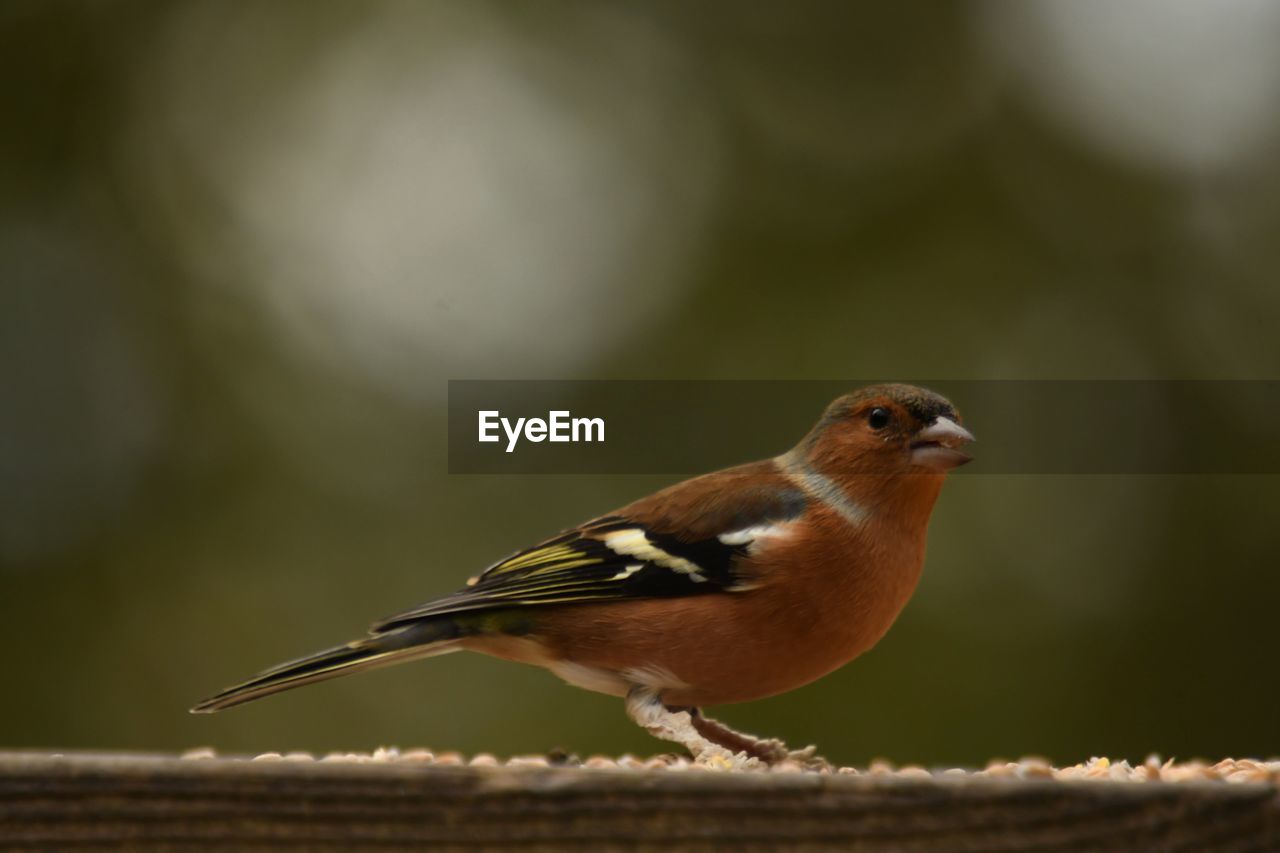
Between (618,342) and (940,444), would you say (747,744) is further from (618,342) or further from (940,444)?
(618,342)

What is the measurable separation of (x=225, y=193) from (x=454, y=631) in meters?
5.47

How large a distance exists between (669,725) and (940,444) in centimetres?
114

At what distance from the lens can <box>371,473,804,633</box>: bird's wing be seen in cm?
376

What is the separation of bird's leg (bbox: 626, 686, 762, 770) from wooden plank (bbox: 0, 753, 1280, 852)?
1691 mm

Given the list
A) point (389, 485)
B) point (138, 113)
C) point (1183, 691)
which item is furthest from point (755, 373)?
point (138, 113)

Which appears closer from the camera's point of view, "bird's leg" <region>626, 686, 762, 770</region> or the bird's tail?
the bird's tail

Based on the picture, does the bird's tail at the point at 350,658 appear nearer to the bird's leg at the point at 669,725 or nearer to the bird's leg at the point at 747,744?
the bird's leg at the point at 669,725

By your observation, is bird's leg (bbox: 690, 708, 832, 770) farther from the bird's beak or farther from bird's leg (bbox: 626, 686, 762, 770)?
the bird's beak
